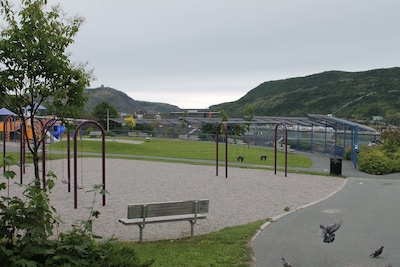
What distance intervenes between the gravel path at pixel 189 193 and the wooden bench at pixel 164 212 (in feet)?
1.42

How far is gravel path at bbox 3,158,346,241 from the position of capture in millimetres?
9469

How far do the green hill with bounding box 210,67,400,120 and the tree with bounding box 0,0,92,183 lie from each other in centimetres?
6859

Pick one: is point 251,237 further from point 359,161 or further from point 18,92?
point 359,161

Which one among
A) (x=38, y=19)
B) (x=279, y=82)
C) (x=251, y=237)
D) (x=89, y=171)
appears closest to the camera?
(x=38, y=19)

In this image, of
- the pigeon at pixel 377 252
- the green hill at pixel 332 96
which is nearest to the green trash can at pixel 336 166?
the pigeon at pixel 377 252

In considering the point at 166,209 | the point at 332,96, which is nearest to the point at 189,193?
the point at 166,209

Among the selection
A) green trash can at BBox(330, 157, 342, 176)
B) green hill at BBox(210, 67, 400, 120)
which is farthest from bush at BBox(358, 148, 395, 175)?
green hill at BBox(210, 67, 400, 120)

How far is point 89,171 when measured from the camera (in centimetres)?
1978

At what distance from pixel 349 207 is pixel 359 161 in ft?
34.5

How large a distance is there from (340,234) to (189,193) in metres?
6.43

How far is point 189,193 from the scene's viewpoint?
14172 millimetres

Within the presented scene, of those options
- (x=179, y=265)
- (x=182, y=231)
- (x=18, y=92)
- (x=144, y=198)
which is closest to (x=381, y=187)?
(x=144, y=198)

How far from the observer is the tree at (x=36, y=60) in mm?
7117

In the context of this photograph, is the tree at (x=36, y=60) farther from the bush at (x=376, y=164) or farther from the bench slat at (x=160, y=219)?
the bush at (x=376, y=164)
